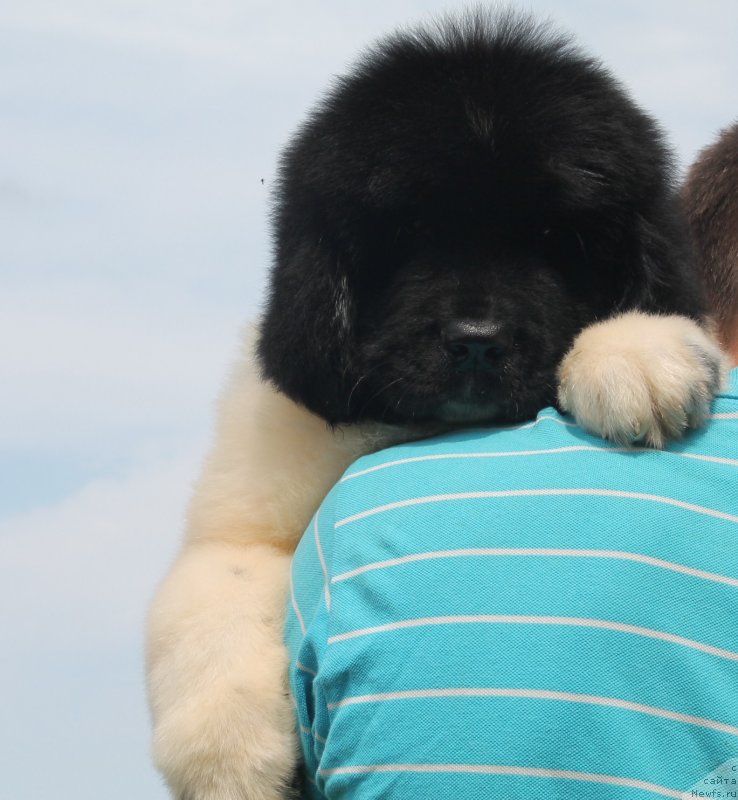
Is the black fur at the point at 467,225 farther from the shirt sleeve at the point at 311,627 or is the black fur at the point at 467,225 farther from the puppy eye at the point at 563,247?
the shirt sleeve at the point at 311,627

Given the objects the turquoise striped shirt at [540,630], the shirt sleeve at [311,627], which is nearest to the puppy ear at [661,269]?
the turquoise striped shirt at [540,630]

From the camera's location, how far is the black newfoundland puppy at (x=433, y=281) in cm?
217

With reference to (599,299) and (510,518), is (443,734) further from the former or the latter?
(599,299)

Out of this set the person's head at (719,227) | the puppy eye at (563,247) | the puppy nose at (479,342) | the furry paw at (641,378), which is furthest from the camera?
the person's head at (719,227)

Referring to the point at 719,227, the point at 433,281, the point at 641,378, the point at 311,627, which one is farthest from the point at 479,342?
the point at 719,227

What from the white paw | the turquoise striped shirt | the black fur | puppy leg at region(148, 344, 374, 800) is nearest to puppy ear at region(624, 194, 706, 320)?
the black fur

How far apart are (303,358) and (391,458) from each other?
0.51 m

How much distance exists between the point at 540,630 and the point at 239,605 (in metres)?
0.93

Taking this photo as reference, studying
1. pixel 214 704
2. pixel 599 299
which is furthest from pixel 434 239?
pixel 214 704

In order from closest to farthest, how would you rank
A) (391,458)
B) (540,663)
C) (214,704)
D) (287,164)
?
(540,663) → (391,458) → (214,704) → (287,164)

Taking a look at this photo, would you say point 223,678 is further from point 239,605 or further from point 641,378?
point 641,378

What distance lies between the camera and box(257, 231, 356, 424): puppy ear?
92.1 inches

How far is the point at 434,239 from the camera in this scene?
228 cm

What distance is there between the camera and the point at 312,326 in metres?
2.37
